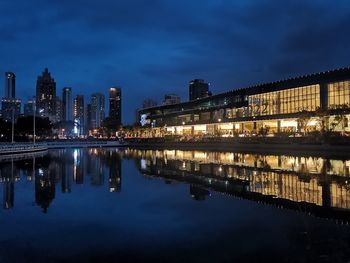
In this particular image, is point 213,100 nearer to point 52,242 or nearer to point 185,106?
point 185,106

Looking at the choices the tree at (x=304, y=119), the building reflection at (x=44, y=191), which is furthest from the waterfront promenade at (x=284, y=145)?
the building reflection at (x=44, y=191)

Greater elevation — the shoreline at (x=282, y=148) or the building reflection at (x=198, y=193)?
the shoreline at (x=282, y=148)

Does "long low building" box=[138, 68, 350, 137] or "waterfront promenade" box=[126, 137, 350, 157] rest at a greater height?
"long low building" box=[138, 68, 350, 137]

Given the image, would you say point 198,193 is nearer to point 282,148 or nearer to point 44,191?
point 44,191

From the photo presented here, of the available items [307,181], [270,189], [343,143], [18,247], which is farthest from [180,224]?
[343,143]

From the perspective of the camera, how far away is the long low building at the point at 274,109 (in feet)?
239

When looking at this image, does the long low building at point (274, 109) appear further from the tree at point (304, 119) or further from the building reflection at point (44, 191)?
the building reflection at point (44, 191)

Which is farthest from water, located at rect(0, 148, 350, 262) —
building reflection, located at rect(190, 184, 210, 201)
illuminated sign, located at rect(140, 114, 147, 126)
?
illuminated sign, located at rect(140, 114, 147, 126)

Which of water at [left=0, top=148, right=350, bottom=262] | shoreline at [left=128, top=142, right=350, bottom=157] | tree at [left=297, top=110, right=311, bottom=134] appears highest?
tree at [left=297, top=110, right=311, bottom=134]

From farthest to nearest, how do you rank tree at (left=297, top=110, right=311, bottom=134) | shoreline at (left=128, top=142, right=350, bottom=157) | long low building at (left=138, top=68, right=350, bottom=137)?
long low building at (left=138, top=68, right=350, bottom=137) → tree at (left=297, top=110, right=311, bottom=134) → shoreline at (left=128, top=142, right=350, bottom=157)

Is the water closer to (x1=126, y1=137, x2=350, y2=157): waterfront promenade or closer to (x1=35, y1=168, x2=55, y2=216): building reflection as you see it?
(x1=35, y1=168, x2=55, y2=216): building reflection

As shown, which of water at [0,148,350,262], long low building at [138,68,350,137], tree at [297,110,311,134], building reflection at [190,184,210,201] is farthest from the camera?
long low building at [138,68,350,137]

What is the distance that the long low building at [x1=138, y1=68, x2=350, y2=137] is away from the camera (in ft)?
239

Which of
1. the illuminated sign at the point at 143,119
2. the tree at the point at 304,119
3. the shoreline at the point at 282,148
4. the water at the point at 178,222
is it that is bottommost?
the water at the point at 178,222
